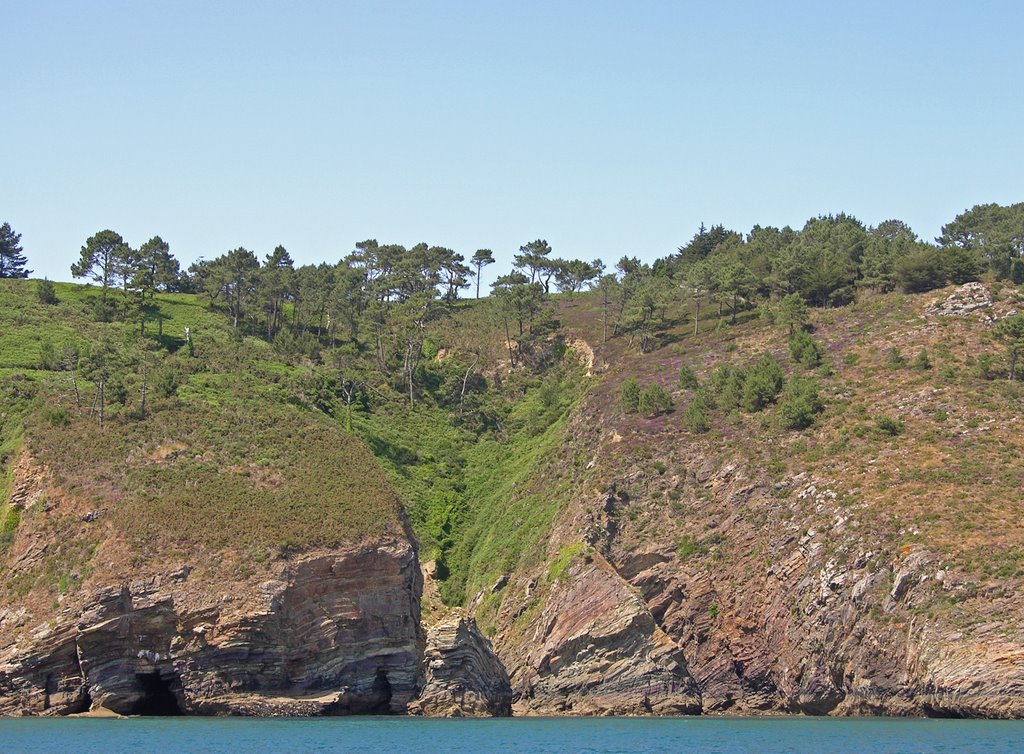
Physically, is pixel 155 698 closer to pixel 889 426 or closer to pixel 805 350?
pixel 889 426

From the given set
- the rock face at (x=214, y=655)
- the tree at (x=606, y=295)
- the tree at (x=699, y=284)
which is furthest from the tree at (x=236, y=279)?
the rock face at (x=214, y=655)

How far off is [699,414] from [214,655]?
41230mm

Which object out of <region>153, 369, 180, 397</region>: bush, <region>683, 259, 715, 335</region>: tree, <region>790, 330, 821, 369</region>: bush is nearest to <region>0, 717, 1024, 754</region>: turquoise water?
<region>153, 369, 180, 397</region>: bush

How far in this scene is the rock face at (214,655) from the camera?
63.5m

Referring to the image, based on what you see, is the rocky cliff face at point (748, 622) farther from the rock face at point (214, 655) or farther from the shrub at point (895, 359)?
the shrub at point (895, 359)

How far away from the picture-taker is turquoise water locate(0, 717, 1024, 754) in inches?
1932

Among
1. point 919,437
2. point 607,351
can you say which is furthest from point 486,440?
point 919,437

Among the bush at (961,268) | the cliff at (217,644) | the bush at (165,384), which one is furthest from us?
the bush at (961,268)

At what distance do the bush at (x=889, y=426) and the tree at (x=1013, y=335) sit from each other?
10957 mm

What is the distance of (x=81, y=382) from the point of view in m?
94.1

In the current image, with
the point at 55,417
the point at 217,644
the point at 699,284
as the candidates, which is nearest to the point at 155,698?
the point at 217,644

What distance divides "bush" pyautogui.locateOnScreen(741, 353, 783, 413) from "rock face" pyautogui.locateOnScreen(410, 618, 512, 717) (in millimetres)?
31913

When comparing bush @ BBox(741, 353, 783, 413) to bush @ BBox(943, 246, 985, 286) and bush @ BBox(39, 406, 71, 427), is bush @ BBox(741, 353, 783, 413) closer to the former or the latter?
bush @ BBox(943, 246, 985, 286)

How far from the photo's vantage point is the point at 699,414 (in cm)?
9081
